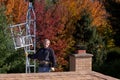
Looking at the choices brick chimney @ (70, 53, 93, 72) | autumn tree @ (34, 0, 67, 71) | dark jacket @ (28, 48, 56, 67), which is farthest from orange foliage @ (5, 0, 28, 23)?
dark jacket @ (28, 48, 56, 67)

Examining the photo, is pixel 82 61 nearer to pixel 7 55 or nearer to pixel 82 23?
pixel 7 55

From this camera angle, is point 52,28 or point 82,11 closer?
point 52,28

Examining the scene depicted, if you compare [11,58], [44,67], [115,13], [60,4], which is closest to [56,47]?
[60,4]

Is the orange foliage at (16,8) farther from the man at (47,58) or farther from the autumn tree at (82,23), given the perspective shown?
the man at (47,58)

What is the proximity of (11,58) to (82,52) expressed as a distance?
402 cm

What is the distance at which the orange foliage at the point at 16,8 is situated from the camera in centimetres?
2544

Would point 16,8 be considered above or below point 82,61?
above

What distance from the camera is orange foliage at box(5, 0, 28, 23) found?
2544cm

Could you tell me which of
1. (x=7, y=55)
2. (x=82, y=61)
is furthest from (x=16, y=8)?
(x=82, y=61)

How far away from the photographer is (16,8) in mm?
26203

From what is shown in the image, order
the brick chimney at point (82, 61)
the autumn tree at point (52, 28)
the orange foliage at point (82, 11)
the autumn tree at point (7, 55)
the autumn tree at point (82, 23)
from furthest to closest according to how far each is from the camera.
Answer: the orange foliage at point (82, 11), the autumn tree at point (82, 23), the autumn tree at point (52, 28), the autumn tree at point (7, 55), the brick chimney at point (82, 61)

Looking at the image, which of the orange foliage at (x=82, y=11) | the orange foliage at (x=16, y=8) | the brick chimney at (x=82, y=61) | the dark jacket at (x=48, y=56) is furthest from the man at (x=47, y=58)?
the orange foliage at (x=82, y=11)

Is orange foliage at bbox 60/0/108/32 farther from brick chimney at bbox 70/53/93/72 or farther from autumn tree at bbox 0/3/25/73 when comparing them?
brick chimney at bbox 70/53/93/72

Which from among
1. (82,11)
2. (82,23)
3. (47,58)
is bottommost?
(47,58)
